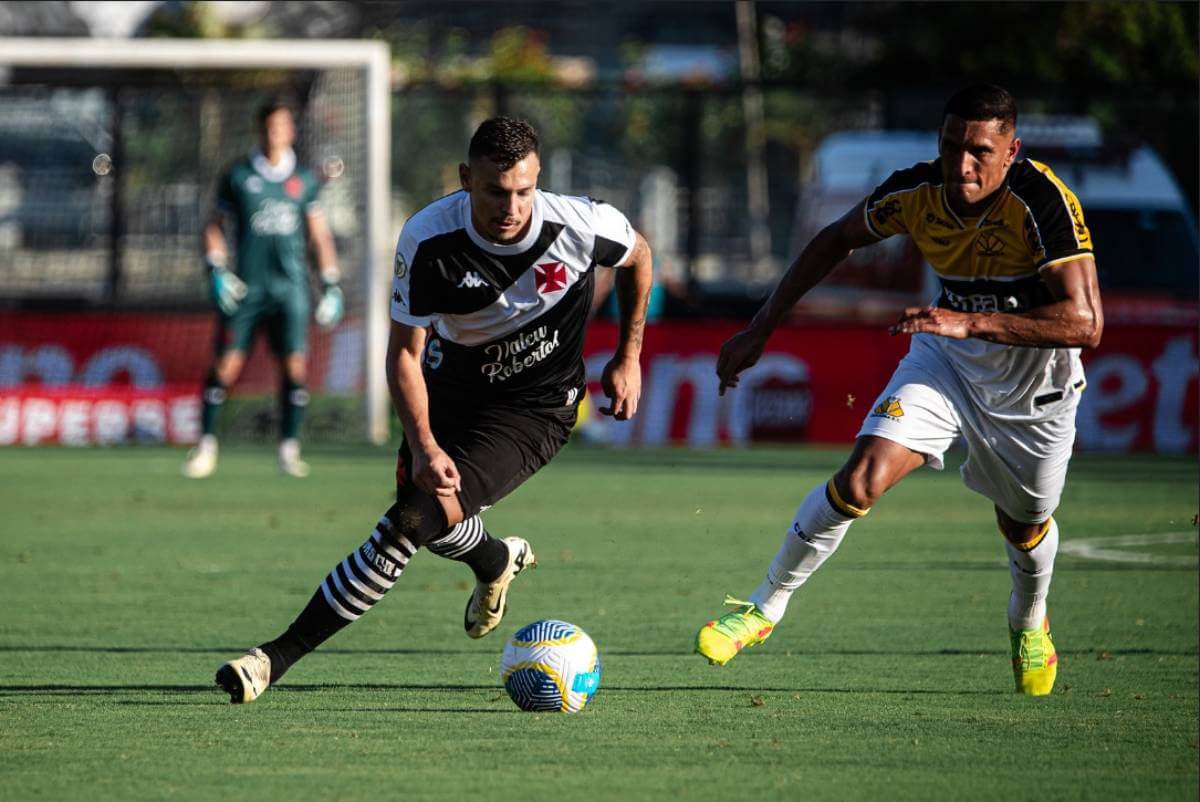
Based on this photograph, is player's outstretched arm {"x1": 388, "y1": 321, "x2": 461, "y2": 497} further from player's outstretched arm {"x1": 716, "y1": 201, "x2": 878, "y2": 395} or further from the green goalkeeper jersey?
the green goalkeeper jersey

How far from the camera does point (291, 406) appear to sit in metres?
14.1

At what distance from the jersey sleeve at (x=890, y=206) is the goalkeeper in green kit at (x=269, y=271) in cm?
809

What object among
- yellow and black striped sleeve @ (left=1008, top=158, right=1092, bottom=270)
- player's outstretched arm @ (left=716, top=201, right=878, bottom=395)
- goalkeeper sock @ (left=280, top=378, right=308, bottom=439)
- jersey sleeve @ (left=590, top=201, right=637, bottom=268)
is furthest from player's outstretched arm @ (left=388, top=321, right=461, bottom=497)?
goalkeeper sock @ (left=280, top=378, right=308, bottom=439)

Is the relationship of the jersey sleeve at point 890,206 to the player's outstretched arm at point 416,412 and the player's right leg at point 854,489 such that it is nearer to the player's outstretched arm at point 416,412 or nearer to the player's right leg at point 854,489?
the player's right leg at point 854,489

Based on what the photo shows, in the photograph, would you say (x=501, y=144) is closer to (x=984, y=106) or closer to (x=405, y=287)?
(x=405, y=287)

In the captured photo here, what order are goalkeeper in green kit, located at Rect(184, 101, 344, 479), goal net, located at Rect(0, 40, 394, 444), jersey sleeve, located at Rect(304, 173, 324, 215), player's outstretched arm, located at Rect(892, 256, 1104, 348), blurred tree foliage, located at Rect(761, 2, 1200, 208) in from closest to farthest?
player's outstretched arm, located at Rect(892, 256, 1104, 348)
goalkeeper in green kit, located at Rect(184, 101, 344, 479)
jersey sleeve, located at Rect(304, 173, 324, 215)
goal net, located at Rect(0, 40, 394, 444)
blurred tree foliage, located at Rect(761, 2, 1200, 208)

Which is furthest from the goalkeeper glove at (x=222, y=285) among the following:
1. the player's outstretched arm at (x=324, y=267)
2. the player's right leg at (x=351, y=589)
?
the player's right leg at (x=351, y=589)

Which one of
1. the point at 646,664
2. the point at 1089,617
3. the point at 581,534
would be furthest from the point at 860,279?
the point at 646,664

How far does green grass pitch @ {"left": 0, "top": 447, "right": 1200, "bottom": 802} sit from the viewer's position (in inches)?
199

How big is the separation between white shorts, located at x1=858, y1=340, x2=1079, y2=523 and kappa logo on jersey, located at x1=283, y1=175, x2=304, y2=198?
28.8 feet

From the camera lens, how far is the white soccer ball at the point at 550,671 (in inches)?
231

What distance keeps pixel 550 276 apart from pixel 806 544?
1265mm

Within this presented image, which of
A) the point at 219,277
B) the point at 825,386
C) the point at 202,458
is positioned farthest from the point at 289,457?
the point at 825,386

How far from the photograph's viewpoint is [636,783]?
492cm
